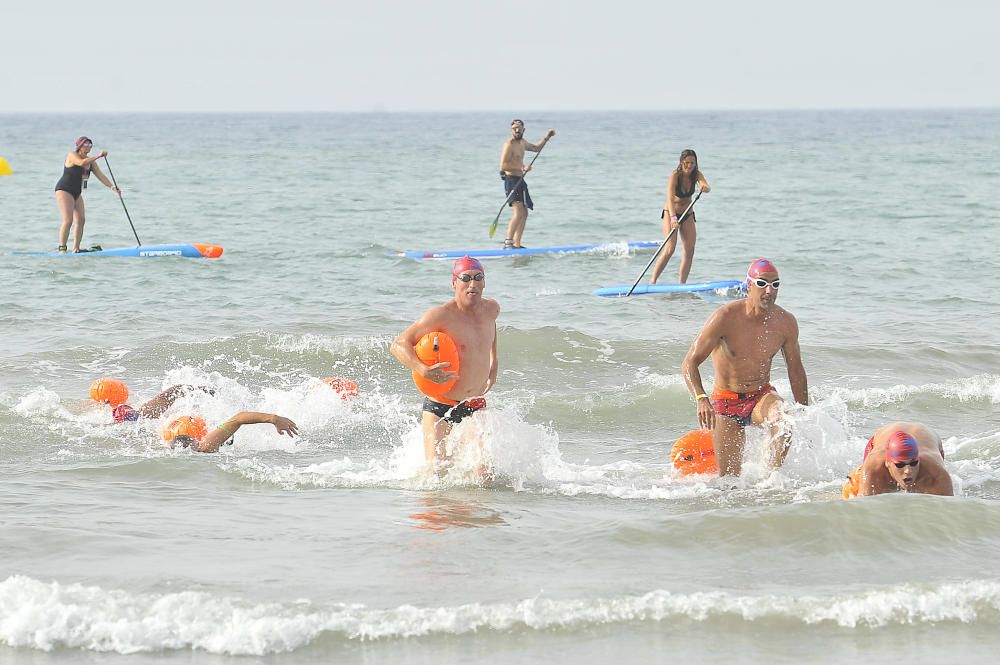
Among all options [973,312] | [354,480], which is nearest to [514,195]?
[973,312]

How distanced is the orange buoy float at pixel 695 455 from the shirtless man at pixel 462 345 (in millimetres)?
1429

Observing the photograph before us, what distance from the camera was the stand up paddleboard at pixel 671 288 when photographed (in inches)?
664

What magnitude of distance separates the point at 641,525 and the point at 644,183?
31.1m

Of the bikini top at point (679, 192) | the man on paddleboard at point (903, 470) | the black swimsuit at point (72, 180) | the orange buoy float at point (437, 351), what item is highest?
the bikini top at point (679, 192)

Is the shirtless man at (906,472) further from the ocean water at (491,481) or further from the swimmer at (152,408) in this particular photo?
the swimmer at (152,408)

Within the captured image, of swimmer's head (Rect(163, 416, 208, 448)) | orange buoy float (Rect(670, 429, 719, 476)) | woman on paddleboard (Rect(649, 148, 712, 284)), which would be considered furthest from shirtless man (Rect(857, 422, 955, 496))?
woman on paddleboard (Rect(649, 148, 712, 284))

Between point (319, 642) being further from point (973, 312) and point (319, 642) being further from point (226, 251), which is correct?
point (226, 251)

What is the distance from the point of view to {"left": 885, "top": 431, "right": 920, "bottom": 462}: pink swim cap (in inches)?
299

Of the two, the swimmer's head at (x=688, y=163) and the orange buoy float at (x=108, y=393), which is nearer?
the orange buoy float at (x=108, y=393)

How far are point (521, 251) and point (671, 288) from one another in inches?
173

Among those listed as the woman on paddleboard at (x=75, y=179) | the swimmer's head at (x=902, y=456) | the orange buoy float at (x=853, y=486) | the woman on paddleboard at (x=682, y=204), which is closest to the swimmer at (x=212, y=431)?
the orange buoy float at (x=853, y=486)

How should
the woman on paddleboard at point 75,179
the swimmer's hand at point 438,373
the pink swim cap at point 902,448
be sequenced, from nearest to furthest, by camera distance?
the pink swim cap at point 902,448
the swimmer's hand at point 438,373
the woman on paddleboard at point 75,179

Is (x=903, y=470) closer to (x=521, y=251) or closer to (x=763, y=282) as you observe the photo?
(x=763, y=282)

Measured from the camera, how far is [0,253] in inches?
842
